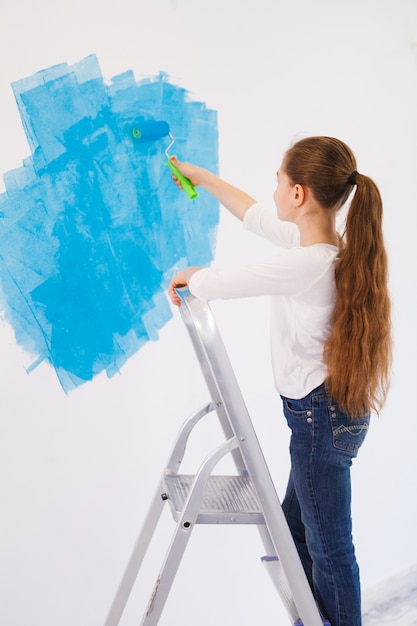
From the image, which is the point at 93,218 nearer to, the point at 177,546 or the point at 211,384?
the point at 211,384

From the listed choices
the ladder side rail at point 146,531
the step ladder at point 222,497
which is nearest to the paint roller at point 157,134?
the step ladder at point 222,497

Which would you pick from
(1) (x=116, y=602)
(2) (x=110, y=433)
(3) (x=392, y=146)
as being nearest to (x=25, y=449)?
(2) (x=110, y=433)

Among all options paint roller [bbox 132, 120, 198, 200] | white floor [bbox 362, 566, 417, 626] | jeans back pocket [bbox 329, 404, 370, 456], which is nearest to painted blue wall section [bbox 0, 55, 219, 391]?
paint roller [bbox 132, 120, 198, 200]

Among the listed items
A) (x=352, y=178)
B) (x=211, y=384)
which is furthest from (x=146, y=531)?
(x=352, y=178)

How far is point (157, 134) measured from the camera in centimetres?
147

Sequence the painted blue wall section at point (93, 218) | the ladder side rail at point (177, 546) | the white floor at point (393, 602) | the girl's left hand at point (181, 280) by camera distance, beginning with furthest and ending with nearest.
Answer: the white floor at point (393, 602) < the painted blue wall section at point (93, 218) < the girl's left hand at point (181, 280) < the ladder side rail at point (177, 546)

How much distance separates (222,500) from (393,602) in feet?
3.61

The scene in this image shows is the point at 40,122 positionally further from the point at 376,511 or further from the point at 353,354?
the point at 376,511

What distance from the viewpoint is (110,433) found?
4.83 ft

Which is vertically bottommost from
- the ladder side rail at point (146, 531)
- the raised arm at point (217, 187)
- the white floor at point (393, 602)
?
the white floor at point (393, 602)

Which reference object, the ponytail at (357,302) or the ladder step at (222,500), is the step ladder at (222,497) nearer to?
the ladder step at (222,500)

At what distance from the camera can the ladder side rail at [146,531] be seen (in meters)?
1.27

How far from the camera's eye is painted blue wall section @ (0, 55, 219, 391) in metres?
1.32

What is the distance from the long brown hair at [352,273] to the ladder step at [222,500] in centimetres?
23
